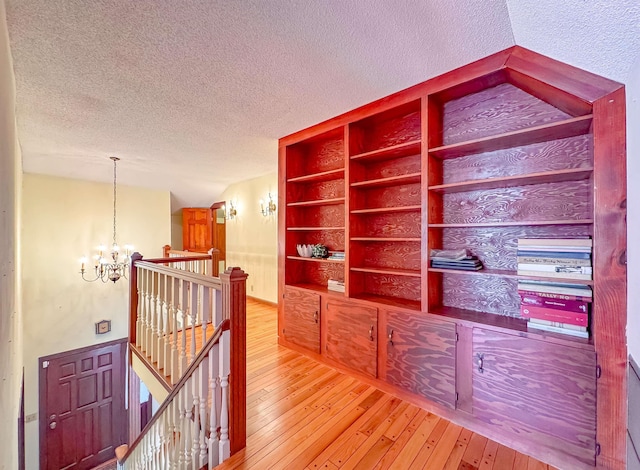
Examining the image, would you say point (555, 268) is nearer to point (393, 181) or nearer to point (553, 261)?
point (553, 261)

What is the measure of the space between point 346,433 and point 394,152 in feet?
6.78

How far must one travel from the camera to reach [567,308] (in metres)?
1.53

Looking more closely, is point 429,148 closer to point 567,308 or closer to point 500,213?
point 500,213

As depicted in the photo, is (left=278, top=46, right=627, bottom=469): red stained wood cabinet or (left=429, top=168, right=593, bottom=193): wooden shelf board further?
(left=429, top=168, right=593, bottom=193): wooden shelf board

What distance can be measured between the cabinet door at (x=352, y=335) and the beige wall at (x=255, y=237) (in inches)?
90.6

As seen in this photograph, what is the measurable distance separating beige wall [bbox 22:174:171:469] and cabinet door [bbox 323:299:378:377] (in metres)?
4.35

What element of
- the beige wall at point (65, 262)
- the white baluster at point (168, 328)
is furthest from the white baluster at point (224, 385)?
the beige wall at point (65, 262)

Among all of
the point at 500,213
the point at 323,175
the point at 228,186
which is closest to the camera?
the point at 500,213

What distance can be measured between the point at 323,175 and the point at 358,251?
33.1 inches

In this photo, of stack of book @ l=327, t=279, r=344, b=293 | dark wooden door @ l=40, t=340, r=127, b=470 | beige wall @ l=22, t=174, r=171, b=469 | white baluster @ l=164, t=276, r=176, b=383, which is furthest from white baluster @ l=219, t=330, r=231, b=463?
dark wooden door @ l=40, t=340, r=127, b=470

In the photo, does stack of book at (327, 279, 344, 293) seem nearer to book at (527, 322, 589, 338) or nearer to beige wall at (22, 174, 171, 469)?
book at (527, 322, 589, 338)

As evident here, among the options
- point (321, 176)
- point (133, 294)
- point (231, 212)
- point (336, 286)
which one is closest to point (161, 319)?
point (133, 294)

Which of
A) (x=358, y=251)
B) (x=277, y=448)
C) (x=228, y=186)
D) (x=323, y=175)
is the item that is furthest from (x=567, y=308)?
(x=228, y=186)

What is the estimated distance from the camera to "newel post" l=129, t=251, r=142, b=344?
2.92 metres
